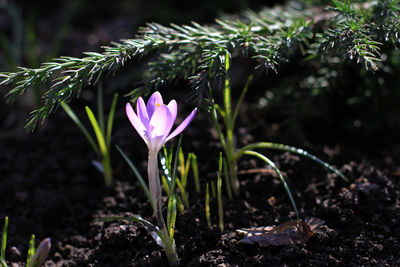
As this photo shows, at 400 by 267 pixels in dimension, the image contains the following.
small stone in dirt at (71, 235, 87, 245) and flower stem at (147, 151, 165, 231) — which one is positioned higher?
flower stem at (147, 151, 165, 231)

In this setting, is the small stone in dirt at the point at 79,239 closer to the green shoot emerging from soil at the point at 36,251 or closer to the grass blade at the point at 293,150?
the green shoot emerging from soil at the point at 36,251

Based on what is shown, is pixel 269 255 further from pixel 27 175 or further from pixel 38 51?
pixel 38 51

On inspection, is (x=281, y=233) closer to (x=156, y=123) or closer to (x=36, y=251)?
(x=156, y=123)

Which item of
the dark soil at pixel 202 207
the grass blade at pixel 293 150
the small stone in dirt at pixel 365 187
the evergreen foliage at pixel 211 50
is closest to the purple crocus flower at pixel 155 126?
the evergreen foliage at pixel 211 50

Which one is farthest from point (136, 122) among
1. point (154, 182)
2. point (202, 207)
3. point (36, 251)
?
point (202, 207)

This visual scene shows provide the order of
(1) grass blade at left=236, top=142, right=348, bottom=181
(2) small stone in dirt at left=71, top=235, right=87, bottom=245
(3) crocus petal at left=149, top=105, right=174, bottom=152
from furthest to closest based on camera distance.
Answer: (2) small stone in dirt at left=71, top=235, right=87, bottom=245 → (1) grass blade at left=236, top=142, right=348, bottom=181 → (3) crocus petal at left=149, top=105, right=174, bottom=152

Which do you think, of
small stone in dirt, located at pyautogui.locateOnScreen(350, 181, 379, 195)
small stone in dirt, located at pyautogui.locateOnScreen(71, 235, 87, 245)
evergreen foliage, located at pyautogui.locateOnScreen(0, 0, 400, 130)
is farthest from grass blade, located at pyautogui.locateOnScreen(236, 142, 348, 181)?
small stone in dirt, located at pyautogui.locateOnScreen(71, 235, 87, 245)

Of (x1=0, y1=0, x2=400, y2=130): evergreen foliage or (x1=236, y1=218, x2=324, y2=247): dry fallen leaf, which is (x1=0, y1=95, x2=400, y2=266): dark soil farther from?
(x1=0, y1=0, x2=400, y2=130): evergreen foliage

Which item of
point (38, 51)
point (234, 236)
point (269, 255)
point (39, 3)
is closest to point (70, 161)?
point (234, 236)
